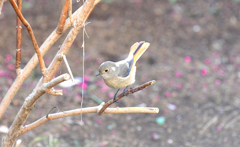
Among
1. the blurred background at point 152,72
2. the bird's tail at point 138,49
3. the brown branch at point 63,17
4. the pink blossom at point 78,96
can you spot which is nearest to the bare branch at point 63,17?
the brown branch at point 63,17

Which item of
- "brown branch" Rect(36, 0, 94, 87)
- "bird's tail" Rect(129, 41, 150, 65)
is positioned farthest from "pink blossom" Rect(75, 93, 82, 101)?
"brown branch" Rect(36, 0, 94, 87)

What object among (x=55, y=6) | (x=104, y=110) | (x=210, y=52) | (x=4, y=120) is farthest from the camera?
(x=55, y=6)

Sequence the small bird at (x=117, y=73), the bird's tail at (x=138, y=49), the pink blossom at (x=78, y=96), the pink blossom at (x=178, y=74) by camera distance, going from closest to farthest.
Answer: the small bird at (x=117, y=73)
the bird's tail at (x=138, y=49)
the pink blossom at (x=78, y=96)
the pink blossom at (x=178, y=74)

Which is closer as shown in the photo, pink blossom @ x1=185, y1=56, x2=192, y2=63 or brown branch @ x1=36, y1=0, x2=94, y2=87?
brown branch @ x1=36, y1=0, x2=94, y2=87

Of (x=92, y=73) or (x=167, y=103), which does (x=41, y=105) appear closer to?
(x=92, y=73)

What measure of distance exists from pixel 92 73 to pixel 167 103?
1.05m

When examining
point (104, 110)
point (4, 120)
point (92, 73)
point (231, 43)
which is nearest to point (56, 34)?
point (104, 110)

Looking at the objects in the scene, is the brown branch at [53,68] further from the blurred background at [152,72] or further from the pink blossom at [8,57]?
the pink blossom at [8,57]

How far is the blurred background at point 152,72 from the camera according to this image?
3.41 m

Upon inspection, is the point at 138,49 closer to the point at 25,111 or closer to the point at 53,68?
the point at 53,68

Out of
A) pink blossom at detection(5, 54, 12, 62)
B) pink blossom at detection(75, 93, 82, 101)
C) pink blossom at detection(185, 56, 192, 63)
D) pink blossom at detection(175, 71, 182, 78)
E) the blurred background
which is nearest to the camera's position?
the blurred background

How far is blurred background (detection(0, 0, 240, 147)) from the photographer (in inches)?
134

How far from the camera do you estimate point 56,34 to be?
73.4 inches

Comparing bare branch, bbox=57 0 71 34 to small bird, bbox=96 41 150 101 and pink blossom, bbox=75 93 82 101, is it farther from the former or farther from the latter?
pink blossom, bbox=75 93 82 101
